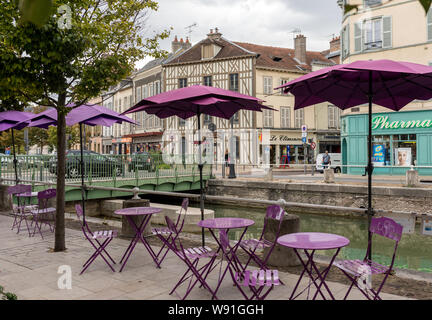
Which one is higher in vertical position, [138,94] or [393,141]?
[138,94]

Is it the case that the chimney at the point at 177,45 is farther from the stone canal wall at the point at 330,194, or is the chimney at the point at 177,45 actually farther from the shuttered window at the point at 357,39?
the stone canal wall at the point at 330,194

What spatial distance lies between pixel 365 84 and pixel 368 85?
0.05 metres

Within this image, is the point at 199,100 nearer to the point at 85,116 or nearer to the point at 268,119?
the point at 85,116

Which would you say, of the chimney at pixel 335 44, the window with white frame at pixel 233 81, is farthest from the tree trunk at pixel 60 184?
the chimney at pixel 335 44

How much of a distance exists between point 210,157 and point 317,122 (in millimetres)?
10903

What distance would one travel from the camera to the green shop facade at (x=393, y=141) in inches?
790

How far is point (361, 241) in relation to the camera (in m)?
11.9

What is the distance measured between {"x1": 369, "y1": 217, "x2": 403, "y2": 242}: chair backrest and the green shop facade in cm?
1748

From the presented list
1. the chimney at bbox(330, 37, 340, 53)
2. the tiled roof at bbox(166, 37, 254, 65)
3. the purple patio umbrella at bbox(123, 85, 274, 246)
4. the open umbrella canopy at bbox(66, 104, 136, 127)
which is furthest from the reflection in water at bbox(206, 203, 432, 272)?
the chimney at bbox(330, 37, 340, 53)

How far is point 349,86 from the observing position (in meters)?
5.17

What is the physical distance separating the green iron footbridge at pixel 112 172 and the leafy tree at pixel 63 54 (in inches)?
182

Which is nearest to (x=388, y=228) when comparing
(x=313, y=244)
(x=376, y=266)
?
(x=376, y=266)

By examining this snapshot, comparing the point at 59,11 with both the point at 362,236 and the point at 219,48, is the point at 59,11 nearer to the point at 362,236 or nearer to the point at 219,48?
the point at 362,236

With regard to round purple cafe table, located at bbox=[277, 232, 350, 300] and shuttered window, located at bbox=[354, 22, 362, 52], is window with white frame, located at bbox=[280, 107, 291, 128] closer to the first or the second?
shuttered window, located at bbox=[354, 22, 362, 52]
